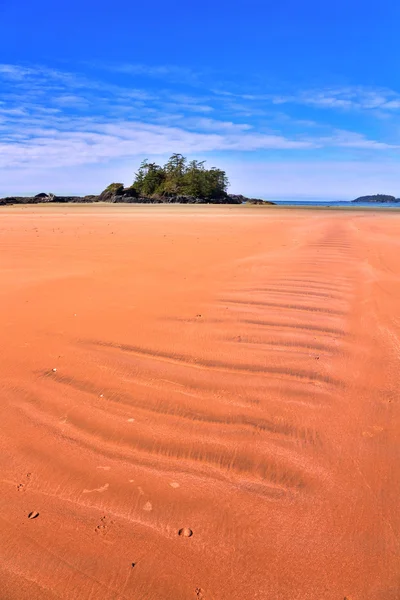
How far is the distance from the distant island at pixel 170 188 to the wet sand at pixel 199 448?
58.7 metres

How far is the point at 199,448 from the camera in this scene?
2.28 meters

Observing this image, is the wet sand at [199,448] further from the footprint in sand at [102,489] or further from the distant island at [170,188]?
the distant island at [170,188]

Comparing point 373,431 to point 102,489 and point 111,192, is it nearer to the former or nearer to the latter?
point 102,489

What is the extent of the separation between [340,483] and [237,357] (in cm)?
154

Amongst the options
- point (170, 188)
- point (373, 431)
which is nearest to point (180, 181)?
point (170, 188)

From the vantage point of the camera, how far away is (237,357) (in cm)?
345

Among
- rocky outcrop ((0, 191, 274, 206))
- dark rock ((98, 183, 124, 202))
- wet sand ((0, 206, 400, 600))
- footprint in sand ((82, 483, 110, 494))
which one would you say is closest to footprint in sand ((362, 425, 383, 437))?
wet sand ((0, 206, 400, 600))

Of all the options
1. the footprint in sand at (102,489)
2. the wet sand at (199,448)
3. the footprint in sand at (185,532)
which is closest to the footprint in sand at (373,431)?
the wet sand at (199,448)

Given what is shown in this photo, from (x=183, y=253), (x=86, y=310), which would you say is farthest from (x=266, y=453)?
(x=183, y=253)

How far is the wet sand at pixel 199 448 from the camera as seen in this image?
1.57 metres

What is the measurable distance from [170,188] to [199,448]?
237 feet

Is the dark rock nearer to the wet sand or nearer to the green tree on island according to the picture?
the green tree on island

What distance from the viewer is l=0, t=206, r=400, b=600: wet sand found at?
157 cm

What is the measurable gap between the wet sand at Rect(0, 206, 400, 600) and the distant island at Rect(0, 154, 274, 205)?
58698mm
